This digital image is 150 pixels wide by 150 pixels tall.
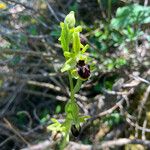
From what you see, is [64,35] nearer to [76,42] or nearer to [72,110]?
[76,42]

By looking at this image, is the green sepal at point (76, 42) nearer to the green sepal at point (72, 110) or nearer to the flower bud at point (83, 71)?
the flower bud at point (83, 71)

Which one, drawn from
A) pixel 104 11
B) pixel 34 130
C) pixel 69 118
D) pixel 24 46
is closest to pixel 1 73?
pixel 24 46

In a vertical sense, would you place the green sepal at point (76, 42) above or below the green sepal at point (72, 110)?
above

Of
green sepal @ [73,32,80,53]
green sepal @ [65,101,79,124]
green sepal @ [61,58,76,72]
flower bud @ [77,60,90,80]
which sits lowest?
green sepal @ [65,101,79,124]

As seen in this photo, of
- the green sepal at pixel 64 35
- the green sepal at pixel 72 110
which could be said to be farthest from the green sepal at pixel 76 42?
the green sepal at pixel 72 110

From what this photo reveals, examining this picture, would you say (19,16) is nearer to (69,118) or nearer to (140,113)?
(140,113)

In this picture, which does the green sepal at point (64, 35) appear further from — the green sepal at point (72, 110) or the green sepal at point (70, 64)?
the green sepal at point (72, 110)

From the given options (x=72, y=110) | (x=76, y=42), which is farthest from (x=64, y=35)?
(x=72, y=110)

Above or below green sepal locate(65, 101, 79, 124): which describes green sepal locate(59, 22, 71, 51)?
above

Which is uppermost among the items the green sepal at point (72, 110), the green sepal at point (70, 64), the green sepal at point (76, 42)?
the green sepal at point (76, 42)

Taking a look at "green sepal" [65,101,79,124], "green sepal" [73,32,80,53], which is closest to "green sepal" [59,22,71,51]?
"green sepal" [73,32,80,53]

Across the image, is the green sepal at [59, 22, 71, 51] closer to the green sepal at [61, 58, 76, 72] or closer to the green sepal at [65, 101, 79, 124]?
the green sepal at [61, 58, 76, 72]
